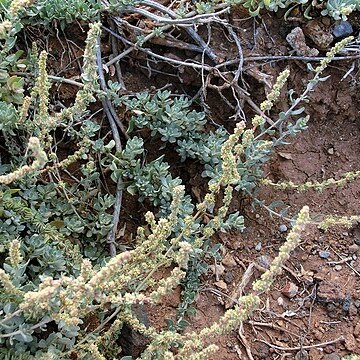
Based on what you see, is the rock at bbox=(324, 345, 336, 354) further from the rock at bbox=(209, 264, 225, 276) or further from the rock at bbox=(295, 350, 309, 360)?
the rock at bbox=(209, 264, 225, 276)

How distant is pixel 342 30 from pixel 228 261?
3.90 ft

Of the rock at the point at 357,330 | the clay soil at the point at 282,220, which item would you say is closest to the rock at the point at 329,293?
the clay soil at the point at 282,220

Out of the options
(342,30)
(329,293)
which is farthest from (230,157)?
(342,30)

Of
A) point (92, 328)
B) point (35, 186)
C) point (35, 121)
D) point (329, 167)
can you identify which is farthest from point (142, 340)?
point (329, 167)

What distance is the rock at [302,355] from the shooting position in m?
2.48

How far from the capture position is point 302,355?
2.48 metres

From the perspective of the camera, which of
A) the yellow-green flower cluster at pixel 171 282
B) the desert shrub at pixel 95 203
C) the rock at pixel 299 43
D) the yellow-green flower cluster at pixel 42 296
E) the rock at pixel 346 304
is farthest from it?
the rock at pixel 299 43

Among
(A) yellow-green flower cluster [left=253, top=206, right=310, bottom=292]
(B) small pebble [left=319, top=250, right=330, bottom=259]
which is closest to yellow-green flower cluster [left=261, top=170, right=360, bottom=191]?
(B) small pebble [left=319, top=250, right=330, bottom=259]

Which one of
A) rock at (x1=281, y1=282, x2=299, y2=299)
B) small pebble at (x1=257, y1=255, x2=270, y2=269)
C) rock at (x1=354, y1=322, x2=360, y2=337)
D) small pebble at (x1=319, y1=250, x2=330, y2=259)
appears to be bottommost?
rock at (x1=354, y1=322, x2=360, y2=337)

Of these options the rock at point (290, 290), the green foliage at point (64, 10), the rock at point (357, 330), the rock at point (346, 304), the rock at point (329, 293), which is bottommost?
the rock at point (357, 330)

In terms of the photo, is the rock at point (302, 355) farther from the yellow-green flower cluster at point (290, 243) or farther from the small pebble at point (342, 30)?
the small pebble at point (342, 30)

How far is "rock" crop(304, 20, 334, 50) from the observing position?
2.79 meters

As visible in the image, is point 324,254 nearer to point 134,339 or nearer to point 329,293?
point 329,293

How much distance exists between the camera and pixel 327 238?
9.13 feet
